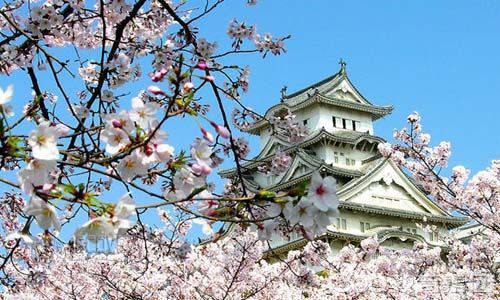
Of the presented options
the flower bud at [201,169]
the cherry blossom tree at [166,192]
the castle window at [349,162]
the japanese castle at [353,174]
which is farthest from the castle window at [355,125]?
the flower bud at [201,169]

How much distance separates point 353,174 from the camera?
3169 cm

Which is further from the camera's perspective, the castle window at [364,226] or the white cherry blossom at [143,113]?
the castle window at [364,226]

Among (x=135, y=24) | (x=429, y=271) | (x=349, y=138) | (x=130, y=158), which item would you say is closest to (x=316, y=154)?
(x=349, y=138)

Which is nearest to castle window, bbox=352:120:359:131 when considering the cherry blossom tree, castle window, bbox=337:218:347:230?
castle window, bbox=337:218:347:230

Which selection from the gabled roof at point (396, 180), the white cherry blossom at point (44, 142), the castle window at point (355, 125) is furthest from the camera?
the castle window at point (355, 125)

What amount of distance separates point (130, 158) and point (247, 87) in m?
3.13

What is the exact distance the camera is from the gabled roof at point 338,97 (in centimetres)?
3422

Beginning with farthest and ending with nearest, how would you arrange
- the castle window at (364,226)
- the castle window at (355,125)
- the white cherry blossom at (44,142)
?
the castle window at (355,125), the castle window at (364,226), the white cherry blossom at (44,142)

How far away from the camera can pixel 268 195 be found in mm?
2244

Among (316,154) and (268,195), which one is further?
(316,154)

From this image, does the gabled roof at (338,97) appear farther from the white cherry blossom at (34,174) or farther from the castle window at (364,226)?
the white cherry blossom at (34,174)

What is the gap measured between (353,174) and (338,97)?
17.1 feet

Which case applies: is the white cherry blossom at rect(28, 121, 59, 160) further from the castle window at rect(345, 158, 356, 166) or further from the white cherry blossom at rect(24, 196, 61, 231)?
the castle window at rect(345, 158, 356, 166)

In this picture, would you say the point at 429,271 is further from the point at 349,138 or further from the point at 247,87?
the point at 349,138
